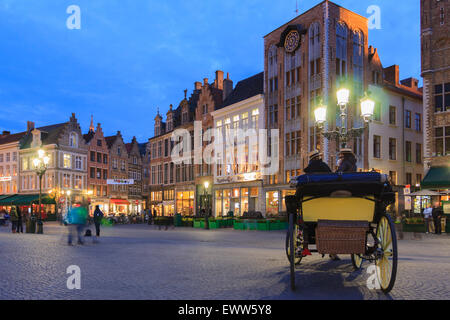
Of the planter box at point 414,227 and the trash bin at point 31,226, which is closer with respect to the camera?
the planter box at point 414,227

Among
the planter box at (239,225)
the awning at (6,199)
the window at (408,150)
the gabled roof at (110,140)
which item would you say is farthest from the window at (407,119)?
the awning at (6,199)

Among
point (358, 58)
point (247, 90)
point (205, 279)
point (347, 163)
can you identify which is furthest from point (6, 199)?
point (347, 163)

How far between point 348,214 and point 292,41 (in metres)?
32.6

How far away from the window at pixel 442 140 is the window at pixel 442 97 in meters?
1.45

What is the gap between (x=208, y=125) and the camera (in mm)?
47469

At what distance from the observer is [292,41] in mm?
37281

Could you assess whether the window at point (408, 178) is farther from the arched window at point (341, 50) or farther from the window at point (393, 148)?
the arched window at point (341, 50)

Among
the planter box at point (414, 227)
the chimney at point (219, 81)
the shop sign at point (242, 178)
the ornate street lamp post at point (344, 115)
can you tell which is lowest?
the planter box at point (414, 227)

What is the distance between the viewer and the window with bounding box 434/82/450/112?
30.8 meters

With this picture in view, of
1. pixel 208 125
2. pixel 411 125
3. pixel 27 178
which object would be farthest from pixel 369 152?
pixel 27 178

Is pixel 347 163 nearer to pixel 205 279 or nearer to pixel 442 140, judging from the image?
pixel 205 279

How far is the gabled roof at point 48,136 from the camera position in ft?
206

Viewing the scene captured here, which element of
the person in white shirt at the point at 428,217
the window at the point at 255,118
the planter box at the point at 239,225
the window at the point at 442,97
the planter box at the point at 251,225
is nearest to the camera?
the person in white shirt at the point at 428,217
